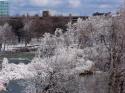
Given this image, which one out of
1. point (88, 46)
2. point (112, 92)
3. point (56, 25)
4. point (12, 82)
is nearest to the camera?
point (112, 92)

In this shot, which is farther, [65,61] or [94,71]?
[94,71]

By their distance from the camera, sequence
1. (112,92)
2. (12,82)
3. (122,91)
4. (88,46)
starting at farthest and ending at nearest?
(88,46)
(12,82)
(112,92)
(122,91)

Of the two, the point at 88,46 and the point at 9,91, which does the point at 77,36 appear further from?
the point at 9,91

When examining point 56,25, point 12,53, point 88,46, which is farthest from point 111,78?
point 56,25

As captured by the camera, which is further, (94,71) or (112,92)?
(94,71)

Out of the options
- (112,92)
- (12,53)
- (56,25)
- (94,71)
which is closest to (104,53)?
(94,71)

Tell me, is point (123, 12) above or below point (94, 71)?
above

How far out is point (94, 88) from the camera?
26391 millimetres

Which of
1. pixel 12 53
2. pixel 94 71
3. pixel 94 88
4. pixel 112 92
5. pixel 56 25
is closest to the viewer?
pixel 112 92

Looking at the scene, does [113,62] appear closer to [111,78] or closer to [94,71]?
[111,78]

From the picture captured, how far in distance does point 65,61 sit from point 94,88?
3969 millimetres

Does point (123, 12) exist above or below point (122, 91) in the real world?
above

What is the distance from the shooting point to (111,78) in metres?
25.3

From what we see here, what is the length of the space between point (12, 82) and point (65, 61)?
8.13 meters
